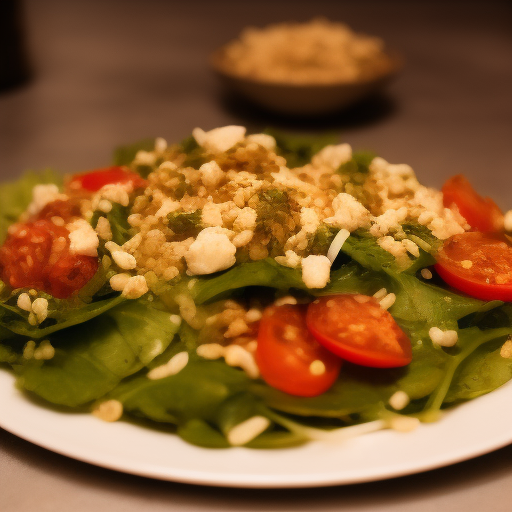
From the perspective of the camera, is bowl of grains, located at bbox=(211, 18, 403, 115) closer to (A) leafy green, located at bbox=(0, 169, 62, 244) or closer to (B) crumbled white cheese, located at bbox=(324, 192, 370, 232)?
(A) leafy green, located at bbox=(0, 169, 62, 244)

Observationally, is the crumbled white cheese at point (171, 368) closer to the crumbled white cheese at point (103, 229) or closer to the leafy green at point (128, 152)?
the crumbled white cheese at point (103, 229)

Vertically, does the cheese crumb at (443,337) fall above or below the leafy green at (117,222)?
below

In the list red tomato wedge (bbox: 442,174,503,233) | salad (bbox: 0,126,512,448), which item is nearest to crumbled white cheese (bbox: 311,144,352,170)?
salad (bbox: 0,126,512,448)

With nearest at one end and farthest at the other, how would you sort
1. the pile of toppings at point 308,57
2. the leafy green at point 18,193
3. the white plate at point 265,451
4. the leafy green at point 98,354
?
the white plate at point 265,451, the leafy green at point 98,354, the leafy green at point 18,193, the pile of toppings at point 308,57

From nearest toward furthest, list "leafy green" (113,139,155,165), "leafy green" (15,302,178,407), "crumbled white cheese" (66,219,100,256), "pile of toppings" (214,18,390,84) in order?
"leafy green" (15,302,178,407)
"crumbled white cheese" (66,219,100,256)
"leafy green" (113,139,155,165)
"pile of toppings" (214,18,390,84)

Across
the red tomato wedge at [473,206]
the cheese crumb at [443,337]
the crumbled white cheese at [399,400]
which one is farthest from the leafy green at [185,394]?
the red tomato wedge at [473,206]

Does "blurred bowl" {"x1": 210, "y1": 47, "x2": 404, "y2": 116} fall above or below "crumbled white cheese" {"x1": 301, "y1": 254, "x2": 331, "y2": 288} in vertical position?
below

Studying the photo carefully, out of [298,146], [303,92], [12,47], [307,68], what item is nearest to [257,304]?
[298,146]

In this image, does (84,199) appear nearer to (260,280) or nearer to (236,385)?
(260,280)
